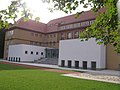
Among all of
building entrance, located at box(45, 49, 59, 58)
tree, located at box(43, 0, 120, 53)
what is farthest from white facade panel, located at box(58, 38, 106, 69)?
tree, located at box(43, 0, 120, 53)

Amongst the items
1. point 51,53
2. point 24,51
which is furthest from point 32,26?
point 51,53

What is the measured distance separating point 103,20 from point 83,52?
2519 centimetres

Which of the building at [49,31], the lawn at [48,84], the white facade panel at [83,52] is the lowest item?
the lawn at [48,84]

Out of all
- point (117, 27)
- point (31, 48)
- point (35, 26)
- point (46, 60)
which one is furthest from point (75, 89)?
point (35, 26)

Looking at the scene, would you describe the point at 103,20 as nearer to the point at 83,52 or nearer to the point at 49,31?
the point at 83,52

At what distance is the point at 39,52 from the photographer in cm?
4753

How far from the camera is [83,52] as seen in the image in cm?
2955

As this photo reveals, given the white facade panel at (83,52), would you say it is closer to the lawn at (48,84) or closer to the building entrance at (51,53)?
the building entrance at (51,53)

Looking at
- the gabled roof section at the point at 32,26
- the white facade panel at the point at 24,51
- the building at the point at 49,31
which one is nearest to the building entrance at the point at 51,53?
the white facade panel at the point at 24,51

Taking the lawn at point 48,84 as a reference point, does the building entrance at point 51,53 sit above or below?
above

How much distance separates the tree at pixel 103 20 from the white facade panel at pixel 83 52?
22774 millimetres

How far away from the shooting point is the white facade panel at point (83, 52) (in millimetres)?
27594

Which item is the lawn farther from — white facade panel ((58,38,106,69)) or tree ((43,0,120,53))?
white facade panel ((58,38,106,69))

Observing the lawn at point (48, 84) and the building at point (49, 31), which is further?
the building at point (49, 31)
